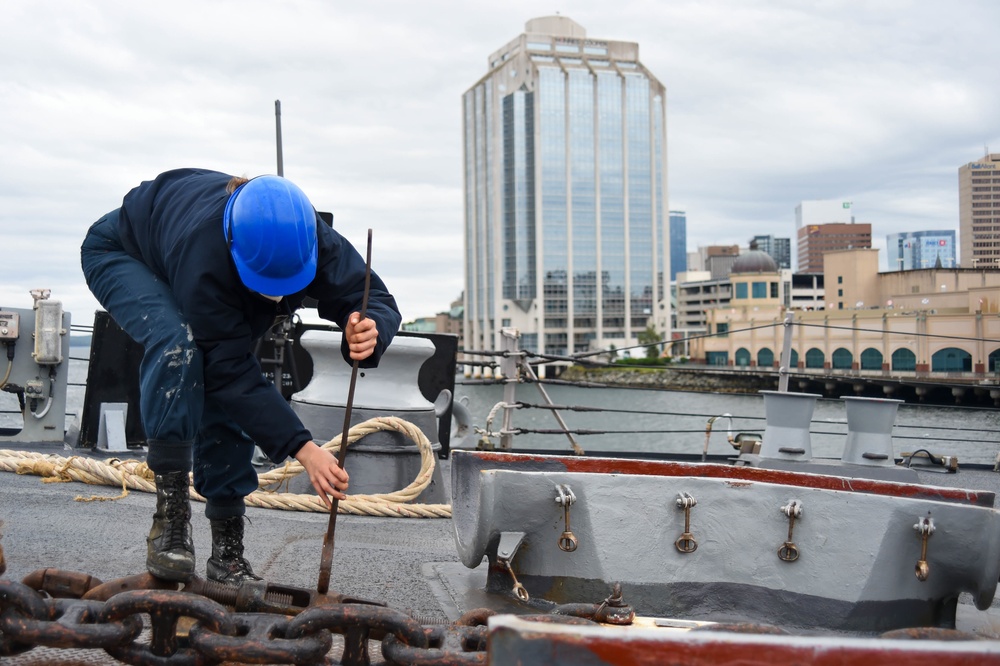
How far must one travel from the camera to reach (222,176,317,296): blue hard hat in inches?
94.6

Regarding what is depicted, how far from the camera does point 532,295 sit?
106125 millimetres

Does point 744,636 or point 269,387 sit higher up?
point 269,387

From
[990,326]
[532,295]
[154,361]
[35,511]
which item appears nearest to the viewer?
[154,361]

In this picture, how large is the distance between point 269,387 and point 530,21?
13315cm

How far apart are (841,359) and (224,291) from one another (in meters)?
62.7

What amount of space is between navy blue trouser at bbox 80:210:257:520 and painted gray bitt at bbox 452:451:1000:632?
784 millimetres

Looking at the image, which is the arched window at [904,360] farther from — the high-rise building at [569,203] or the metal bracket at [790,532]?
the metal bracket at [790,532]

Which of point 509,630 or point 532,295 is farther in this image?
point 532,295

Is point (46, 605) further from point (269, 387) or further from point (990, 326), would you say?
point (990, 326)

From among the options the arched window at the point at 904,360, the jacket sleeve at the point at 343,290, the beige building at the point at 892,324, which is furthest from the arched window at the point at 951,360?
the jacket sleeve at the point at 343,290

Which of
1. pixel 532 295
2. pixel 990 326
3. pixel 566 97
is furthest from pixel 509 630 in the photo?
pixel 566 97

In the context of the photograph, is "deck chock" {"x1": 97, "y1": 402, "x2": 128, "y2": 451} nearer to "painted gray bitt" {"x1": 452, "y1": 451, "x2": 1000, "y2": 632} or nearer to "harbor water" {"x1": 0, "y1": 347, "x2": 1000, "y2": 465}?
"painted gray bitt" {"x1": 452, "y1": 451, "x2": 1000, "y2": 632}

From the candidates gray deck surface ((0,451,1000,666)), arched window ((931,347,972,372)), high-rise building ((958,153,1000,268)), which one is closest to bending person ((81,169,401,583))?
gray deck surface ((0,451,1000,666))

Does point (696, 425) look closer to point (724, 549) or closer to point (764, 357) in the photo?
point (764, 357)
